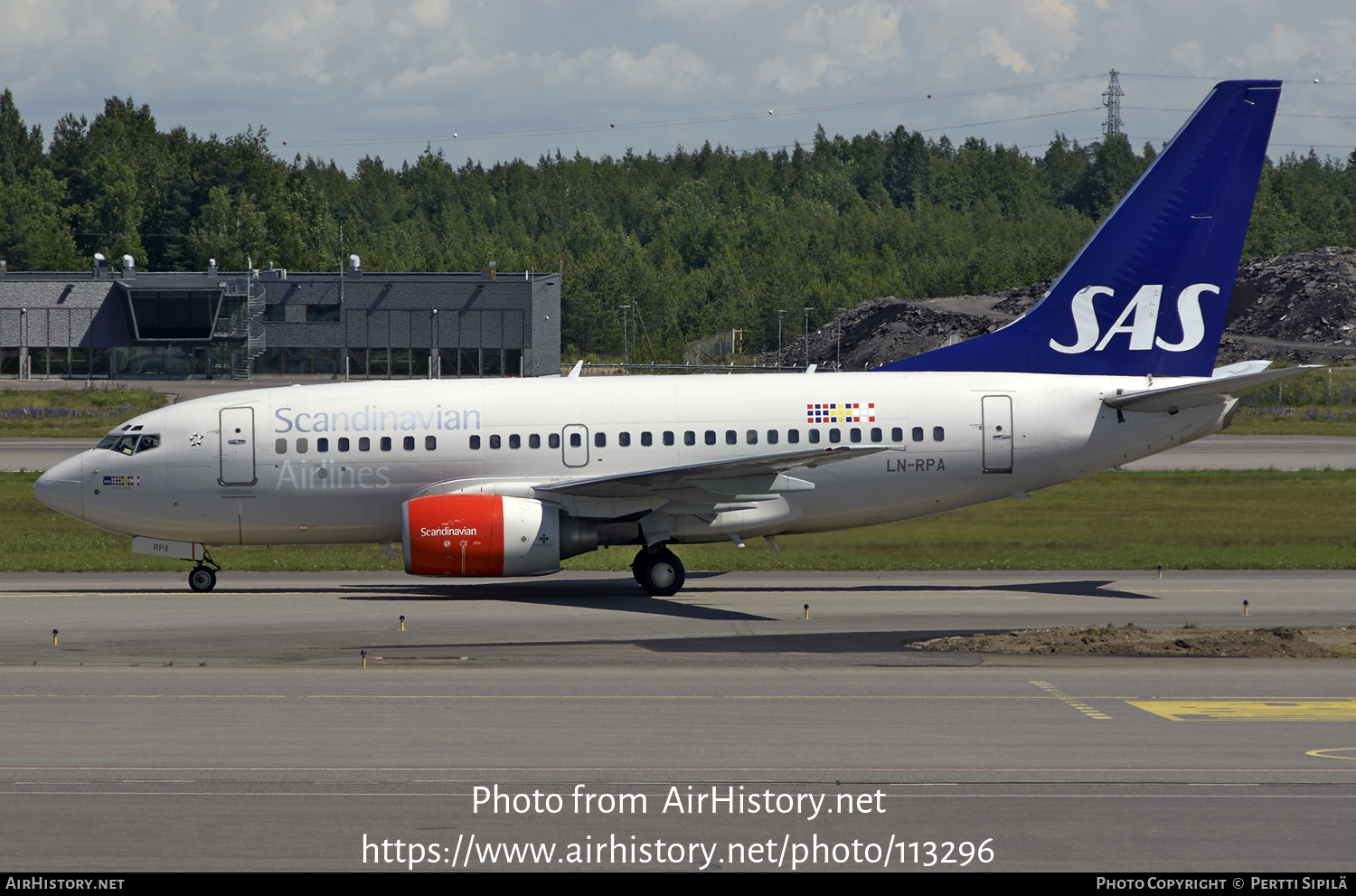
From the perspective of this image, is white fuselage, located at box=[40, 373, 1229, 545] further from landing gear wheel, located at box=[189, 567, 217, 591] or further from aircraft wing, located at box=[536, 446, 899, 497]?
landing gear wheel, located at box=[189, 567, 217, 591]

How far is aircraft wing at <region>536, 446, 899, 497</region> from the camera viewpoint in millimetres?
25047

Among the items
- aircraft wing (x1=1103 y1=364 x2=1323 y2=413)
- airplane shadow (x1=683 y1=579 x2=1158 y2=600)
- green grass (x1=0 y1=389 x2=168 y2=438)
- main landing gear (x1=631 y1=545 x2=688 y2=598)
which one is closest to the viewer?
aircraft wing (x1=1103 y1=364 x2=1323 y2=413)

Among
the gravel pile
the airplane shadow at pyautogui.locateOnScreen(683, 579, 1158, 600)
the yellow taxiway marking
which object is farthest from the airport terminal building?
the yellow taxiway marking

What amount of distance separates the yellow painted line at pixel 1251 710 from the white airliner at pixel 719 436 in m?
10.6

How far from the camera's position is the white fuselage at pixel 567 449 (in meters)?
26.9

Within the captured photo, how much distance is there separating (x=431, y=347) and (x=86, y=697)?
8351 cm

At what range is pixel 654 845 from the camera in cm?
1145

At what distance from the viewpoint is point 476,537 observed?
25.0 metres

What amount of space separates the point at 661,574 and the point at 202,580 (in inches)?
385

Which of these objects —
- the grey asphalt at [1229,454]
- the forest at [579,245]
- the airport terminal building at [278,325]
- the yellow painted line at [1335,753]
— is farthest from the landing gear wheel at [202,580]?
the forest at [579,245]

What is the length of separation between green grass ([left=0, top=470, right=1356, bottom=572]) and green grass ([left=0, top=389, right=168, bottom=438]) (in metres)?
27.0

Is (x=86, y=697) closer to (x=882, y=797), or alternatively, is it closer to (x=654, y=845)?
(x=654, y=845)

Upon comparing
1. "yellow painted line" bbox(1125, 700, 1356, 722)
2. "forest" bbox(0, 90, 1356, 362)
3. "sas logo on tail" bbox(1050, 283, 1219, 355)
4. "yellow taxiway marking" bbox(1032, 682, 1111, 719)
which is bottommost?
"yellow painted line" bbox(1125, 700, 1356, 722)

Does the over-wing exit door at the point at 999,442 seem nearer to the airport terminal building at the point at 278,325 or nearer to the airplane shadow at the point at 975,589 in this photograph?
the airplane shadow at the point at 975,589
